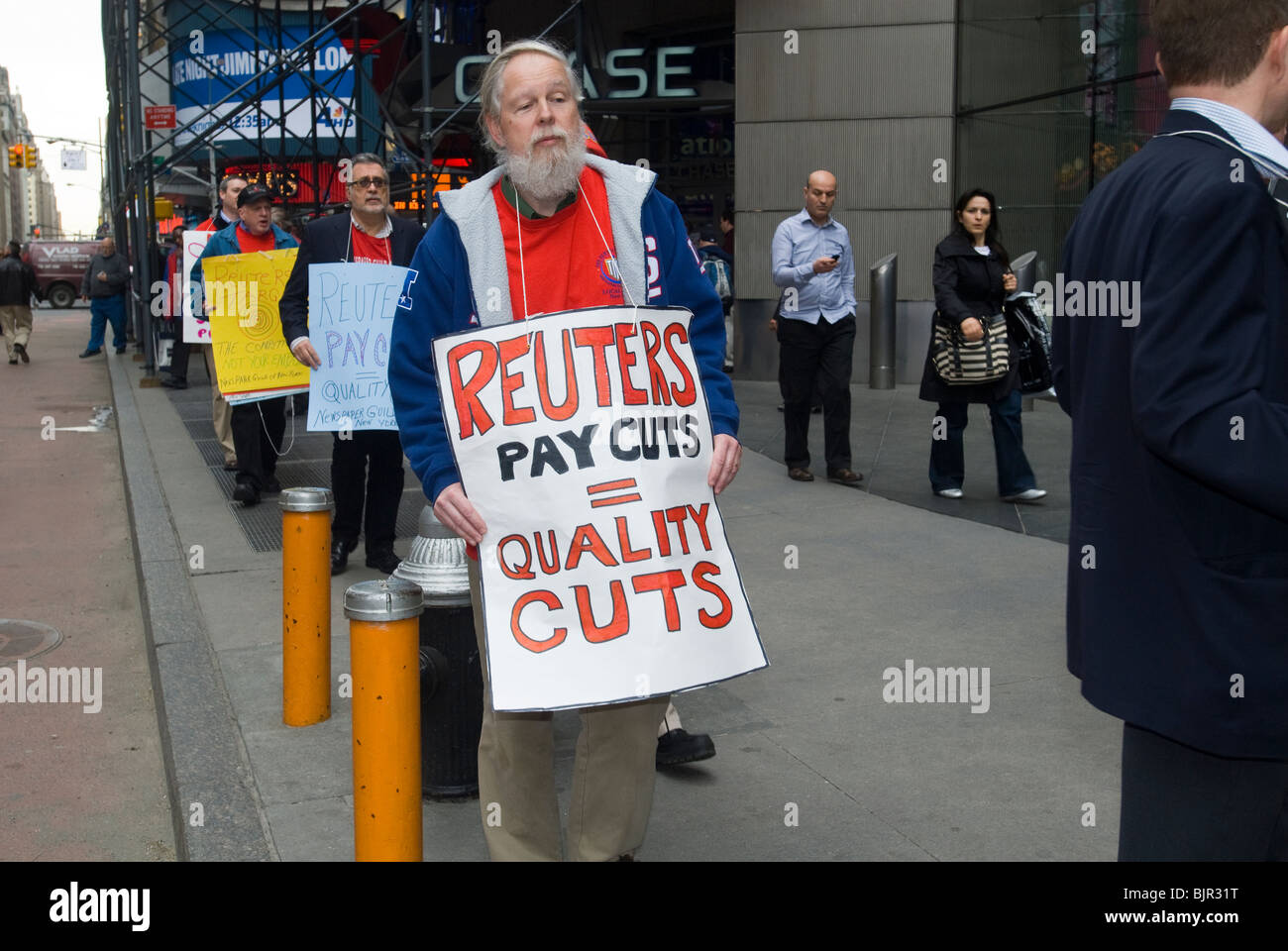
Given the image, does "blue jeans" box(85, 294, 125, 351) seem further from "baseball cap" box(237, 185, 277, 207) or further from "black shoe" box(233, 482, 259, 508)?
"black shoe" box(233, 482, 259, 508)

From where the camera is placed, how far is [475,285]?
311cm

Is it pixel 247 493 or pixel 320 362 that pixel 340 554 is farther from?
pixel 247 493

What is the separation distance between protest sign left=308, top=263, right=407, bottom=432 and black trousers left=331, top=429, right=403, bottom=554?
131mm

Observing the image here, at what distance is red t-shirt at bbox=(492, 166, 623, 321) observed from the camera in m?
3.16

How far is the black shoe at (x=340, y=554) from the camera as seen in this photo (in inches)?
270

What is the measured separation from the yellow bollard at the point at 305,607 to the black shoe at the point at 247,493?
13.3 feet

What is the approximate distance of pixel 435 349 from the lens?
2.93m

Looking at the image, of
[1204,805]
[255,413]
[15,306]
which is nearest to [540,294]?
[1204,805]

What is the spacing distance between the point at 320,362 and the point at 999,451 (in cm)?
397

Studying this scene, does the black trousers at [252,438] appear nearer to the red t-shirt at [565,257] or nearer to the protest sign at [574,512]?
the red t-shirt at [565,257]

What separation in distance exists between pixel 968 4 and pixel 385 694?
13178 millimetres

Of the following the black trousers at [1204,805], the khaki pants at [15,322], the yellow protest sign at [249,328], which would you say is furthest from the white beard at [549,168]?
the khaki pants at [15,322]

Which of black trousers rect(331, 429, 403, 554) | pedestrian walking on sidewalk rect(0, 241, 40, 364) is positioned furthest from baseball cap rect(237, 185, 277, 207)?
pedestrian walking on sidewalk rect(0, 241, 40, 364)

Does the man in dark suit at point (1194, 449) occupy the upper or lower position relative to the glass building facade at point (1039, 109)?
lower
